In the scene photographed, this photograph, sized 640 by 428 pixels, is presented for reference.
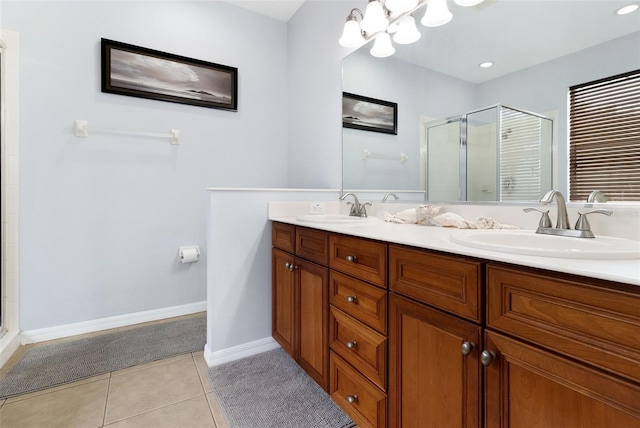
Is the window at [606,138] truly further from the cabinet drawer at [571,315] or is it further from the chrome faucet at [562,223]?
the cabinet drawer at [571,315]

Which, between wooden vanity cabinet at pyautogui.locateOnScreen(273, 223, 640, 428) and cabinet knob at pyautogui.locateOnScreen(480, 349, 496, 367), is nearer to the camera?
wooden vanity cabinet at pyautogui.locateOnScreen(273, 223, 640, 428)

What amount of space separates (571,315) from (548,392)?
0.18m

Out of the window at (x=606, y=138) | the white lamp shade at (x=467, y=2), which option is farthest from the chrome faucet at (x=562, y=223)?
the white lamp shade at (x=467, y=2)

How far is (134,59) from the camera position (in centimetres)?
224

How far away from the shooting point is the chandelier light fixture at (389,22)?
1511mm

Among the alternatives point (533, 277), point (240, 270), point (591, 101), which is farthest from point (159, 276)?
point (591, 101)

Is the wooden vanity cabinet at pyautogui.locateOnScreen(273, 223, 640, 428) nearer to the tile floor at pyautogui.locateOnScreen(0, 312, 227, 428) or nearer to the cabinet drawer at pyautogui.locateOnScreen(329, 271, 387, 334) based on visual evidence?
the cabinet drawer at pyautogui.locateOnScreen(329, 271, 387, 334)

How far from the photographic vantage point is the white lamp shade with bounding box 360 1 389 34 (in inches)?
67.5

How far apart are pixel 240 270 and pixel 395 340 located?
1121 mm

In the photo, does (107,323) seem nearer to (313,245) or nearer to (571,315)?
(313,245)

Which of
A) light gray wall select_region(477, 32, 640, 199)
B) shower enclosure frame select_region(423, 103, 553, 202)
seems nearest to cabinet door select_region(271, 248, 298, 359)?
shower enclosure frame select_region(423, 103, 553, 202)

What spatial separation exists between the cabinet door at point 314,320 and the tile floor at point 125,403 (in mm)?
454

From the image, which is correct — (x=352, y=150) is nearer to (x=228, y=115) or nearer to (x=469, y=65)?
(x=469, y=65)

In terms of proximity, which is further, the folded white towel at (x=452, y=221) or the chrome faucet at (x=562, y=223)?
the folded white towel at (x=452, y=221)
